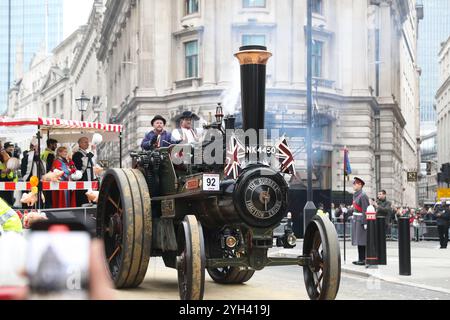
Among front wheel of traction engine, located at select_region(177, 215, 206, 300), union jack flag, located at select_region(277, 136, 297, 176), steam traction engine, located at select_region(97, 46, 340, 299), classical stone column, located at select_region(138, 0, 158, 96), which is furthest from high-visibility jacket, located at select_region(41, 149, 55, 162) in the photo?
classical stone column, located at select_region(138, 0, 158, 96)

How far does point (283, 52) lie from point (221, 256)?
3573cm

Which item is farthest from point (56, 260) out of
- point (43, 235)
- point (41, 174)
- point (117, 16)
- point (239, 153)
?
point (117, 16)

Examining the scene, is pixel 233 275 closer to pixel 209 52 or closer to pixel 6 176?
pixel 6 176

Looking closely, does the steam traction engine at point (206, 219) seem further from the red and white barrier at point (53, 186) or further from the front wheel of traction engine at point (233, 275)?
the red and white barrier at point (53, 186)

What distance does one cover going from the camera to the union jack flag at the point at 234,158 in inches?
327

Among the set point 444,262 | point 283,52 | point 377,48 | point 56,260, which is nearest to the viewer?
point 56,260

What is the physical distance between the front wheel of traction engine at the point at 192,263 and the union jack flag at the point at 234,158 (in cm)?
71

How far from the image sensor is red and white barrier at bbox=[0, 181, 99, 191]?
41.7 feet

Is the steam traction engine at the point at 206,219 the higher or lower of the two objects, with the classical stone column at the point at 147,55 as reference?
lower

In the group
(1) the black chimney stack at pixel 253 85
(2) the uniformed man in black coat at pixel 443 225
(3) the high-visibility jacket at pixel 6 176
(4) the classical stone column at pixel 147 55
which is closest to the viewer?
(1) the black chimney stack at pixel 253 85

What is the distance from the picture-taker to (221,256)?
9094 mm

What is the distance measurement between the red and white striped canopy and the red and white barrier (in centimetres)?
92

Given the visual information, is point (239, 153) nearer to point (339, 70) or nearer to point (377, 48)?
point (339, 70)

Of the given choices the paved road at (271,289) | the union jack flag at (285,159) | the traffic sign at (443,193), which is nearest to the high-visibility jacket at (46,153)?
the paved road at (271,289)
